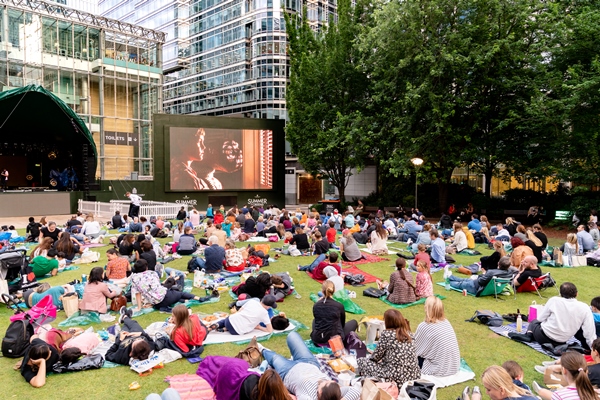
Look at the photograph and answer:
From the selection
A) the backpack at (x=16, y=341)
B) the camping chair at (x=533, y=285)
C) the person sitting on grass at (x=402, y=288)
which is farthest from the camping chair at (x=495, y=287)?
the backpack at (x=16, y=341)

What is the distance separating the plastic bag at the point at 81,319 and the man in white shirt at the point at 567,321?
7.75 meters

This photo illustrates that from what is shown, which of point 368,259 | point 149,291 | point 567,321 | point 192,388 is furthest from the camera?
point 368,259

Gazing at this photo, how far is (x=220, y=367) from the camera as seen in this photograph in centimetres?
482

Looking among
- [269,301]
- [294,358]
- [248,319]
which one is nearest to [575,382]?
[294,358]

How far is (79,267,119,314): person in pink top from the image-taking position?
25.9 feet

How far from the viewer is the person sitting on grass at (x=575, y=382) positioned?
360 centimetres

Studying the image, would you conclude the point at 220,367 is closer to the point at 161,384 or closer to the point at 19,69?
the point at 161,384

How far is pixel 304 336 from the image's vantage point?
713 cm

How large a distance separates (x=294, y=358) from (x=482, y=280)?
573 centimetres

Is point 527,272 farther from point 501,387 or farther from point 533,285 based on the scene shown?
point 501,387

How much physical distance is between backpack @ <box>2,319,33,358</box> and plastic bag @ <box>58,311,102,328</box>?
51.7 inches

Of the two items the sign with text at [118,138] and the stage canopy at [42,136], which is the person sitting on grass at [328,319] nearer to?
the stage canopy at [42,136]

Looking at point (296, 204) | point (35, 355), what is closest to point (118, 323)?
point (35, 355)

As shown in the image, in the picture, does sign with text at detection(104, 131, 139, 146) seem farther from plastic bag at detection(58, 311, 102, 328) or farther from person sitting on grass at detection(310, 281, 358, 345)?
person sitting on grass at detection(310, 281, 358, 345)
